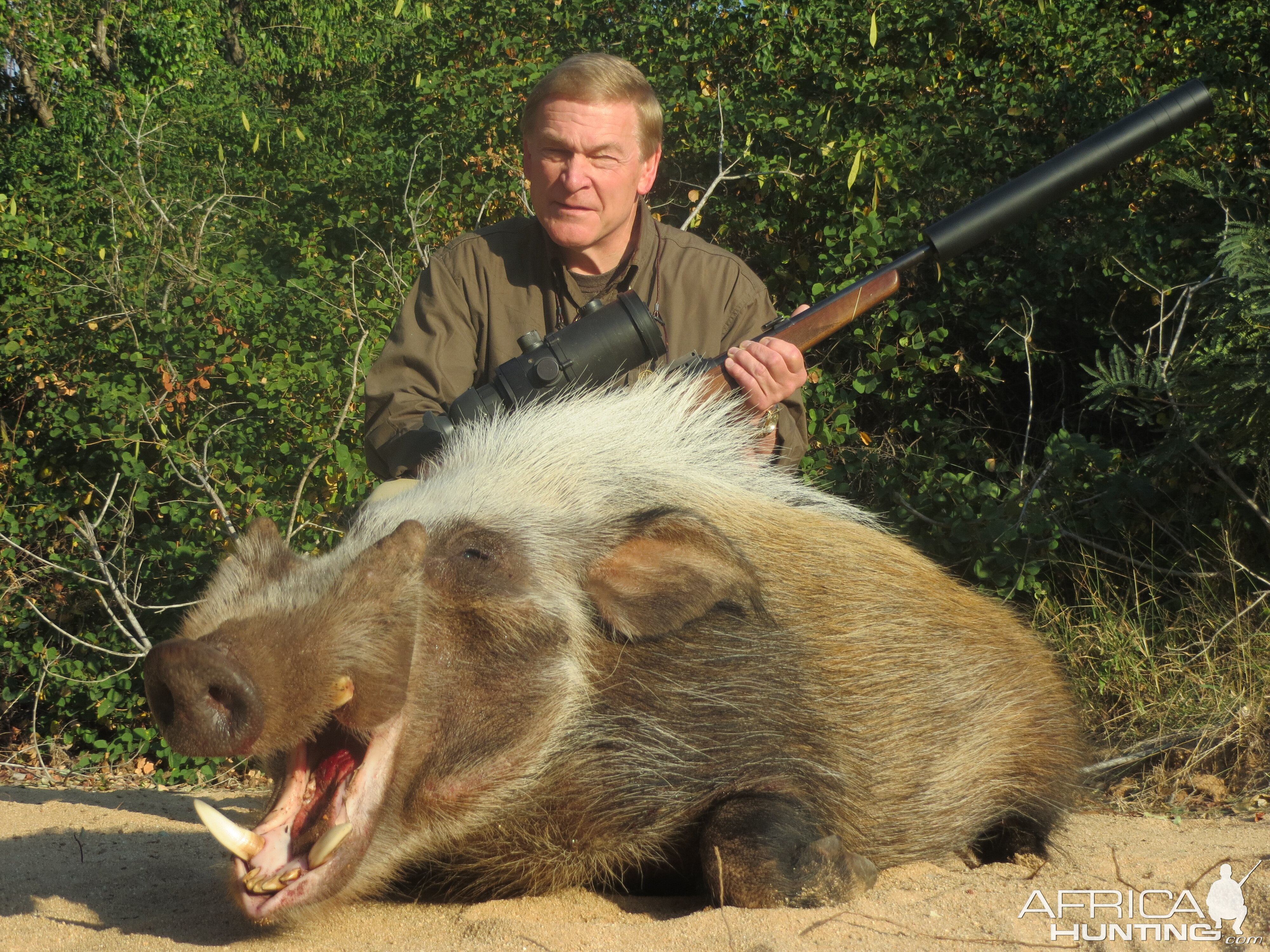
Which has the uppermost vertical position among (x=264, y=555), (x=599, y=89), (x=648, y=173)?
(x=599, y=89)

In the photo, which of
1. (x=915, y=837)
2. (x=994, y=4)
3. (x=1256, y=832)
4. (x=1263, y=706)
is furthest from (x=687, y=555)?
(x=994, y=4)

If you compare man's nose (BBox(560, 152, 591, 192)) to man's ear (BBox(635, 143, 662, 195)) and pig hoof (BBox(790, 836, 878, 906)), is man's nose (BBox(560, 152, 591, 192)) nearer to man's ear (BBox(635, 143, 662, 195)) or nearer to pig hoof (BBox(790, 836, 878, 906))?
man's ear (BBox(635, 143, 662, 195))

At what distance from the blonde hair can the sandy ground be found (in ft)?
8.25

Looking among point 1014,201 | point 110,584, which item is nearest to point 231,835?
point 1014,201

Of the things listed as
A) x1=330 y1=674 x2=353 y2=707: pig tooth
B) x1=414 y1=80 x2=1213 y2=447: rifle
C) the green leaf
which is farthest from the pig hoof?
the green leaf

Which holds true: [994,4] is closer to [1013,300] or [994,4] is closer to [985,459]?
[1013,300]

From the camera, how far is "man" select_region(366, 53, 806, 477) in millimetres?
3812

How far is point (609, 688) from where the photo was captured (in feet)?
8.23

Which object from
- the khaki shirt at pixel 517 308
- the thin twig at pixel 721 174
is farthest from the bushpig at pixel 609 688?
the thin twig at pixel 721 174

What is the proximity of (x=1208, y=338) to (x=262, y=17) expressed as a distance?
13.2 metres

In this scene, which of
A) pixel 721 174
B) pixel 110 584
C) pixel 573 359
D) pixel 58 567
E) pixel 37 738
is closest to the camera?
pixel 573 359

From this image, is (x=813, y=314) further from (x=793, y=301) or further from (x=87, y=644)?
(x=87, y=644)

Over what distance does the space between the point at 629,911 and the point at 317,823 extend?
2.30 ft

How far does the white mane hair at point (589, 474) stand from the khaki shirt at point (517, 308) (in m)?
0.71
